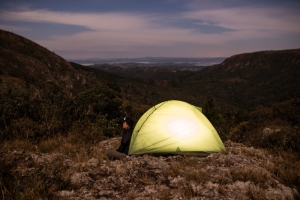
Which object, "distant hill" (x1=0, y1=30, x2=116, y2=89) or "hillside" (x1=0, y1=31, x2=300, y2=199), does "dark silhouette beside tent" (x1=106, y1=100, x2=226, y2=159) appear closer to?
"hillside" (x1=0, y1=31, x2=300, y2=199)

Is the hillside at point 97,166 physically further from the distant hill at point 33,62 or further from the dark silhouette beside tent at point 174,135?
the distant hill at point 33,62

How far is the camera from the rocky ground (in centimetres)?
363

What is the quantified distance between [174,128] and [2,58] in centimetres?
11435

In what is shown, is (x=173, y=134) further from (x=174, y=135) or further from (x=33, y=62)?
(x=33, y=62)

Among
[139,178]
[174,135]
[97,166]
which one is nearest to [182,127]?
[174,135]

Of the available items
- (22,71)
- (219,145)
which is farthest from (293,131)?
(22,71)

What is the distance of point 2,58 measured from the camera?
313 ft

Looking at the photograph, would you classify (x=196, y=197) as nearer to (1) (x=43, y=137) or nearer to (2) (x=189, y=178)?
(2) (x=189, y=178)

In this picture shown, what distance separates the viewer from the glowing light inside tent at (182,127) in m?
6.32

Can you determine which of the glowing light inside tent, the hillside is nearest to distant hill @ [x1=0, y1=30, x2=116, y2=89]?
the hillside

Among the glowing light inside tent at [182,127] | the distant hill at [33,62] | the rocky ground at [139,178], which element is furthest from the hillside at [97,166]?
the distant hill at [33,62]

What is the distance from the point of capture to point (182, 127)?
645 centimetres

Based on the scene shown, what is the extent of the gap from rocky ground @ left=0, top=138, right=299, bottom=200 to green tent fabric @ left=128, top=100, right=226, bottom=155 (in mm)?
709

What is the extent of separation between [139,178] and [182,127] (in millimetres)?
2572
